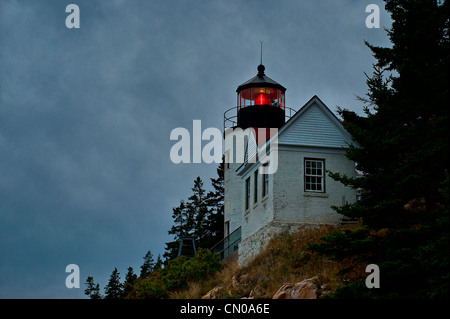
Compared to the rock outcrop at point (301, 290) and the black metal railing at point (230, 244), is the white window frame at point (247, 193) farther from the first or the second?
the rock outcrop at point (301, 290)

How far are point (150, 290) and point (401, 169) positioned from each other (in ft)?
53.6

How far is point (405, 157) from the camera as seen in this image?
65.5ft

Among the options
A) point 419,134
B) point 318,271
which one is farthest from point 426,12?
point 318,271

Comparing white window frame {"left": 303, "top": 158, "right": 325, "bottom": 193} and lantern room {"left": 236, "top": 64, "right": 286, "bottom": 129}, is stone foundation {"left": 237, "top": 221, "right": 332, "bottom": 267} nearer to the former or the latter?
white window frame {"left": 303, "top": 158, "right": 325, "bottom": 193}

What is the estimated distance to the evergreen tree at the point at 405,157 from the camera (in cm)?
1759

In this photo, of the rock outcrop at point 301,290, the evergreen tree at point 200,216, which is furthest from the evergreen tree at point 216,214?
the rock outcrop at point 301,290

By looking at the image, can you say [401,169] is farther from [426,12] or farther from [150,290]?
[150,290]

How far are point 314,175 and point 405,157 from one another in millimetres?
9072

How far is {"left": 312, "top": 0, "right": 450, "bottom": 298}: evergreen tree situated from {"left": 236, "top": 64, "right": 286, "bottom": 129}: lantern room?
58.6 feet

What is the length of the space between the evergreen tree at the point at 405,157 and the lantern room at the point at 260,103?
58.6 ft

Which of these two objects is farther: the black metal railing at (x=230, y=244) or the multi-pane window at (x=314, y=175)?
the black metal railing at (x=230, y=244)

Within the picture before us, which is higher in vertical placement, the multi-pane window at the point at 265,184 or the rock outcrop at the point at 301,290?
the multi-pane window at the point at 265,184

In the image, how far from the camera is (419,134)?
18891 mm
